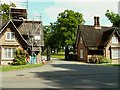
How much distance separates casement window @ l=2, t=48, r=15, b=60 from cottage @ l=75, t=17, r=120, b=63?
15.8 meters

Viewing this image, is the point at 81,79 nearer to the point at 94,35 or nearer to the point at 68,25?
the point at 94,35

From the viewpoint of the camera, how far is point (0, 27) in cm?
4450

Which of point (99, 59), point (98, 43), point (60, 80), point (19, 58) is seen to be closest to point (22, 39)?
point (19, 58)

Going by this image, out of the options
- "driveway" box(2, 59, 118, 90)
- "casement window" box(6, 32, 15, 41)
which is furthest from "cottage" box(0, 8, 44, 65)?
"driveway" box(2, 59, 118, 90)

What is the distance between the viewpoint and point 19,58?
42312 millimetres

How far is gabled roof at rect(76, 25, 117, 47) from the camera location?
55731 mm

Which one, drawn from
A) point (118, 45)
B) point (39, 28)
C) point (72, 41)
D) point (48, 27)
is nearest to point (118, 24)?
point (72, 41)

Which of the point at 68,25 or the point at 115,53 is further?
the point at 68,25

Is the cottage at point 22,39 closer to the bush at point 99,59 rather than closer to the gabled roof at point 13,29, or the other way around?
the gabled roof at point 13,29

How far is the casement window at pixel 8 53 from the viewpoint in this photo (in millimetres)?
43303

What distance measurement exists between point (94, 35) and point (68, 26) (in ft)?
98.4

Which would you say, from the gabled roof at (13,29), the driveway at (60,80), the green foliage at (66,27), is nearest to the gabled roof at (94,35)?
the gabled roof at (13,29)

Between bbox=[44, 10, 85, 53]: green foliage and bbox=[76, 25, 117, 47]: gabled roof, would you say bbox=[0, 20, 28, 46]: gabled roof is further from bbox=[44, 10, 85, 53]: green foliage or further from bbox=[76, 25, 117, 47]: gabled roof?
bbox=[44, 10, 85, 53]: green foliage

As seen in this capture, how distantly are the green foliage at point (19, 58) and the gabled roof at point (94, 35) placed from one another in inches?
632
